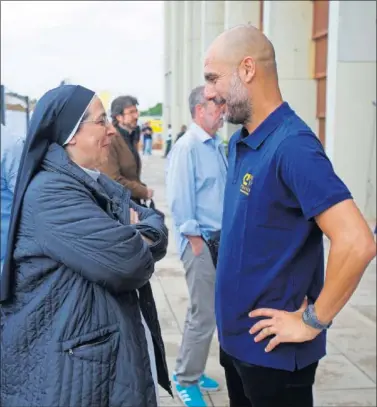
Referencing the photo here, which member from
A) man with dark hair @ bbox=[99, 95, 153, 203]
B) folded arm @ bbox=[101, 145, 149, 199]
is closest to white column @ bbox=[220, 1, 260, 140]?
man with dark hair @ bbox=[99, 95, 153, 203]

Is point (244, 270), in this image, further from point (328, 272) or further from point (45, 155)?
point (45, 155)

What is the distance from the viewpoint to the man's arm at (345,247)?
1.91 m

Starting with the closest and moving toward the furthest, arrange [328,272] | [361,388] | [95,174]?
1. [328,272]
2. [95,174]
3. [361,388]

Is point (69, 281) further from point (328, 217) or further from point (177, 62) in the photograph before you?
point (177, 62)

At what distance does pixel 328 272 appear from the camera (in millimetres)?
2002

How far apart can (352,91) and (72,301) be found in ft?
31.8

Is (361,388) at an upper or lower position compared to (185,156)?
lower

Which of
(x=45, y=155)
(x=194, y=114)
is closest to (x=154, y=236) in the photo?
(x=45, y=155)

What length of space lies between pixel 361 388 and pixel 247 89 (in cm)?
302

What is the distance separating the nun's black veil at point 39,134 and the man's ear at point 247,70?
0.64 metres

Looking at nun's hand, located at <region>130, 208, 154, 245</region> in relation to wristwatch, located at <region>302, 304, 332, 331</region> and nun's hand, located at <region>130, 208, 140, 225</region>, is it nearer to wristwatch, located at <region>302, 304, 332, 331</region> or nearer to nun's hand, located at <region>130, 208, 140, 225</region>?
nun's hand, located at <region>130, 208, 140, 225</region>

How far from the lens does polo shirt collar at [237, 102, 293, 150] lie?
2.22 m

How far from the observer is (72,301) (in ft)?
7.54

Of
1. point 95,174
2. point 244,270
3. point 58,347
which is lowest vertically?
point 58,347
